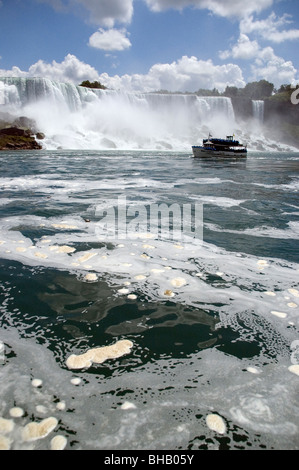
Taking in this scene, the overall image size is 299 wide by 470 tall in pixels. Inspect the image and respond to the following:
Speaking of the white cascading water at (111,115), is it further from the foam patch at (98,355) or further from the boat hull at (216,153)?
the foam patch at (98,355)

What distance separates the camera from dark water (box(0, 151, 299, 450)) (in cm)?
171

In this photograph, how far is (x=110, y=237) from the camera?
5.40m

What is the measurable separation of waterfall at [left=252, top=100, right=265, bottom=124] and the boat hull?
227ft

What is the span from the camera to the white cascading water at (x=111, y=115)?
2323 inches

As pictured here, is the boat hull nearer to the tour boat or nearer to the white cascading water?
the tour boat

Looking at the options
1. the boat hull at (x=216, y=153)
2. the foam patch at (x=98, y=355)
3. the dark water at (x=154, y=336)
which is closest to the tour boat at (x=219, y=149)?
the boat hull at (x=216, y=153)

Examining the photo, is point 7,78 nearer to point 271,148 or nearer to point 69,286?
point 69,286

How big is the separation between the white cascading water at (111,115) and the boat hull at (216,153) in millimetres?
27184

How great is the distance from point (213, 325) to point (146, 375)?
0.90 meters

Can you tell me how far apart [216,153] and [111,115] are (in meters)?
35.9

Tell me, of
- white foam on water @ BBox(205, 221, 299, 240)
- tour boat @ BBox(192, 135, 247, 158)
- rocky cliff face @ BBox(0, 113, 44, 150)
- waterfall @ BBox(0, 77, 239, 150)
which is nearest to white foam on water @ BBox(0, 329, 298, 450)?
white foam on water @ BBox(205, 221, 299, 240)

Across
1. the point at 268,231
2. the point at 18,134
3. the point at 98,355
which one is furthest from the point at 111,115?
the point at 98,355
